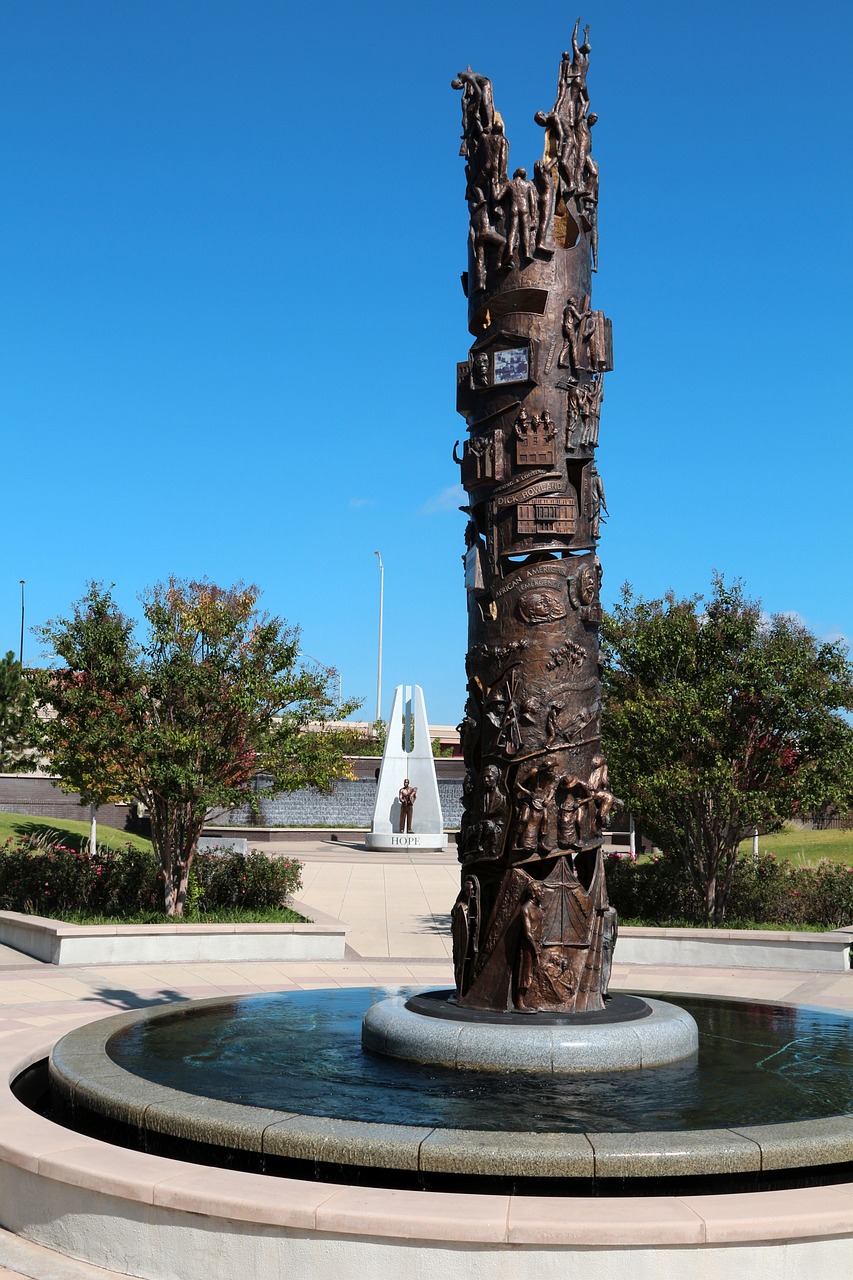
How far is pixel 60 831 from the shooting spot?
28.8 meters

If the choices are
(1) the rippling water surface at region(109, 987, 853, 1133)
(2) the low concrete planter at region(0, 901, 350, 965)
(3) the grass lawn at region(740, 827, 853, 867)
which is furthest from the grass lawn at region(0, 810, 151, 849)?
(1) the rippling water surface at region(109, 987, 853, 1133)

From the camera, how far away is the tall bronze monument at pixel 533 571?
29.2 feet

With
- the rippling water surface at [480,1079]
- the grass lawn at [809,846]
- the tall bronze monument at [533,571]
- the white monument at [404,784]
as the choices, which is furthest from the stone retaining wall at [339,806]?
the tall bronze monument at [533,571]

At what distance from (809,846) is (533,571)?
989 inches

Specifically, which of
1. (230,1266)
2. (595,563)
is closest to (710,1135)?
(230,1266)

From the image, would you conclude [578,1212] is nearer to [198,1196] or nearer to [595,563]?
[198,1196]

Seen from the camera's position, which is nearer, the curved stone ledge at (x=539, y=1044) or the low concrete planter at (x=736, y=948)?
the curved stone ledge at (x=539, y=1044)

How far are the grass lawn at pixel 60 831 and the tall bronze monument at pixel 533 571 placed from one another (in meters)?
18.3

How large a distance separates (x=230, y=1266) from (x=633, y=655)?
14.2m

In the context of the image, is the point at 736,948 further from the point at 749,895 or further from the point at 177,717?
the point at 177,717

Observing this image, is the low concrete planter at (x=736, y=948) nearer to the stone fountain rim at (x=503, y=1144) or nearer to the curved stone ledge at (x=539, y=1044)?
the curved stone ledge at (x=539, y=1044)

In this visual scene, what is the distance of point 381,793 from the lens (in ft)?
124

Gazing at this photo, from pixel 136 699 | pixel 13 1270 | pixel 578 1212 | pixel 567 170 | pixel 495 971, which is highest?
pixel 567 170

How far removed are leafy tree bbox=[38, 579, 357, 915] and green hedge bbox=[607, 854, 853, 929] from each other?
5.39 metres
